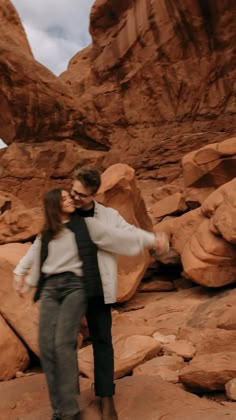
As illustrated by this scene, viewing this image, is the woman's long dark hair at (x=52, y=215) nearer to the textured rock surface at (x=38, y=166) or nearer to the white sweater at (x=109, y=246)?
the white sweater at (x=109, y=246)

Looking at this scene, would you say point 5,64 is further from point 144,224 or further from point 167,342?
point 167,342

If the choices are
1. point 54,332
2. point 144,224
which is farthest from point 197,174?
point 54,332

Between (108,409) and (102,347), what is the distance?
366mm

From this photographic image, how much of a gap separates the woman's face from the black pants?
56 cm

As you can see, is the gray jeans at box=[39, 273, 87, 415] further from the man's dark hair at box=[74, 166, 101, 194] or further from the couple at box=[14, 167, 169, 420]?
the man's dark hair at box=[74, 166, 101, 194]

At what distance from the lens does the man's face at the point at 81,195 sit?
2.70m

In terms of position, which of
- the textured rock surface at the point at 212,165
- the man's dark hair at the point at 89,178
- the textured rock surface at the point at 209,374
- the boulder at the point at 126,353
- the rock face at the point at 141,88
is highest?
the rock face at the point at 141,88

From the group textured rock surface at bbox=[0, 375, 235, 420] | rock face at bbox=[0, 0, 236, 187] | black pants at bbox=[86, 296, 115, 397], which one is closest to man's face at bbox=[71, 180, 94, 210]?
black pants at bbox=[86, 296, 115, 397]

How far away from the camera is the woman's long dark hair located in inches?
101

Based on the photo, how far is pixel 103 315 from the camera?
270cm

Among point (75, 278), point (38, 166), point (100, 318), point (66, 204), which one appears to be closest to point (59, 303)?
point (75, 278)

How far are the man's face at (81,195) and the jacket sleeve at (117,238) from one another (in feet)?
0.38

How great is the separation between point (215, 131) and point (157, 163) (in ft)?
7.55

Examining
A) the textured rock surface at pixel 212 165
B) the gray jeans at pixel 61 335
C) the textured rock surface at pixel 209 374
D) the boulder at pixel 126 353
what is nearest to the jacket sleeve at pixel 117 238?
the gray jeans at pixel 61 335
